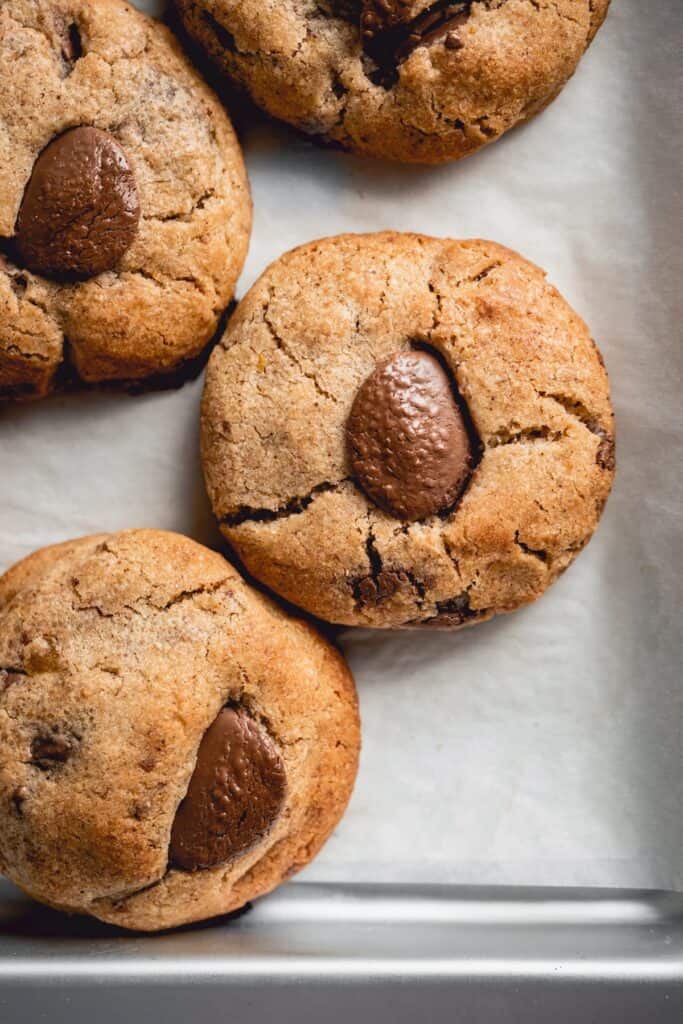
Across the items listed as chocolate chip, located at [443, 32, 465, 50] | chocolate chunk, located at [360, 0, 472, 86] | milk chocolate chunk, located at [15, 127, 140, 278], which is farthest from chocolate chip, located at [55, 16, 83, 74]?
chocolate chip, located at [443, 32, 465, 50]

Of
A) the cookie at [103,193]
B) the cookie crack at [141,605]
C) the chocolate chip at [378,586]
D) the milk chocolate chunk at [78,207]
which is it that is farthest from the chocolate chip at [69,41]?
the chocolate chip at [378,586]

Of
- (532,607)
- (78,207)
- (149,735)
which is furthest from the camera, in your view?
(532,607)

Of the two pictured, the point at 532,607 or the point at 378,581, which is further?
the point at 532,607

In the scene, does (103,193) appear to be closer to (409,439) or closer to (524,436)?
(409,439)

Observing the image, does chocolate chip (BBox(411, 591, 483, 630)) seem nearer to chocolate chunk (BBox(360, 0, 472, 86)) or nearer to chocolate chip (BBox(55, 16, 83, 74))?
chocolate chunk (BBox(360, 0, 472, 86))

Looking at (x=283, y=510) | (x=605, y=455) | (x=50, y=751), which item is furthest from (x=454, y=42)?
(x=50, y=751)

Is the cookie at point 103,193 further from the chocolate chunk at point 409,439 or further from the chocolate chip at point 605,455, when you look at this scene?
the chocolate chip at point 605,455
